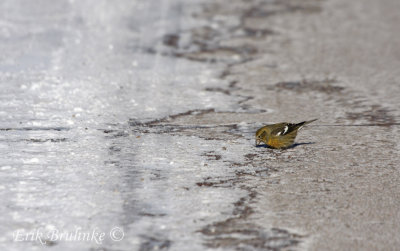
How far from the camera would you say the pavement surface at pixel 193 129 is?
10.2 feet

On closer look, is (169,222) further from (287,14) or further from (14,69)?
(287,14)

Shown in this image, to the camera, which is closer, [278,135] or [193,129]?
[278,135]

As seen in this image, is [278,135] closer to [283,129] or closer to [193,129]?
[283,129]

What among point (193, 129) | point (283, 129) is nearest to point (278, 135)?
point (283, 129)

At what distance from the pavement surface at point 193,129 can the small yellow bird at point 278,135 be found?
0.07 metres

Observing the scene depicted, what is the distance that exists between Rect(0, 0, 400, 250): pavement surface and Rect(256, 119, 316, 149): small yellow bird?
7 centimetres

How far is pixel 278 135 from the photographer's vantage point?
13.6 ft

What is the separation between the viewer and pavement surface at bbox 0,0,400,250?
10.2 ft

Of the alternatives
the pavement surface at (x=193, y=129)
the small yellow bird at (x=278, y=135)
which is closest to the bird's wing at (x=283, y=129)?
the small yellow bird at (x=278, y=135)

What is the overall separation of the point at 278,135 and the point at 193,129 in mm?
701

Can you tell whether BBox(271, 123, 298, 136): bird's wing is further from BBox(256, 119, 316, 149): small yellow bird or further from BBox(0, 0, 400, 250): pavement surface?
BBox(0, 0, 400, 250): pavement surface

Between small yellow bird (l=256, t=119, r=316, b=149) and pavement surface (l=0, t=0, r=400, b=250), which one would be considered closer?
pavement surface (l=0, t=0, r=400, b=250)

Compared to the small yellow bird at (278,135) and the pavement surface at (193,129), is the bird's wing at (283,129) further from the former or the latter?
the pavement surface at (193,129)

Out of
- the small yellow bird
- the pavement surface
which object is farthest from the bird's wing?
the pavement surface
